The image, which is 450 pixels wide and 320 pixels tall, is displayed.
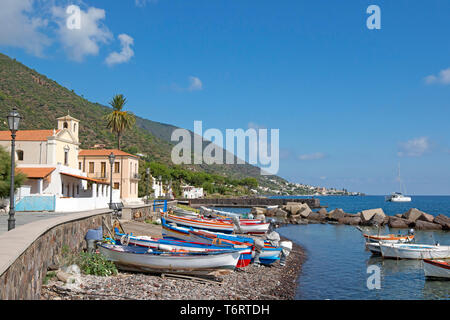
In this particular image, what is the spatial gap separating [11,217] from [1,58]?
122133mm

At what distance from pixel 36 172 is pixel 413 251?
3161 centimetres

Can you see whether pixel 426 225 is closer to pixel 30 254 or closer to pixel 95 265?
pixel 95 265

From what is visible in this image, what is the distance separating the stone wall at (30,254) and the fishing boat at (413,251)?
20.5 metres

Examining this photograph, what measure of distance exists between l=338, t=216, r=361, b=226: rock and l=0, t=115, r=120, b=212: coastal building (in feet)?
112

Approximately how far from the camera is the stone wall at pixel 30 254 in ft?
22.5

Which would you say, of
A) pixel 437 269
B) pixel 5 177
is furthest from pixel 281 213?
pixel 437 269

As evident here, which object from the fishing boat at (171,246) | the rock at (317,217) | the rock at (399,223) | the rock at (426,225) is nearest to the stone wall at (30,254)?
the fishing boat at (171,246)

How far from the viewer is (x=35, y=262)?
970cm

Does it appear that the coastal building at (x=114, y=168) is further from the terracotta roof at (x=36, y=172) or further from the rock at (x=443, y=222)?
the rock at (x=443, y=222)

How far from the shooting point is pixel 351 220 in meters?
58.0

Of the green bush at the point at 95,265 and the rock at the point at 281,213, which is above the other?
the green bush at the point at 95,265
